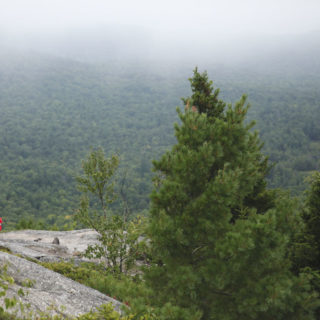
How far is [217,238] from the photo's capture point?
6406 millimetres

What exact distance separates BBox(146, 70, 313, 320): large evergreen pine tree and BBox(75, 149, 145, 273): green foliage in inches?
219

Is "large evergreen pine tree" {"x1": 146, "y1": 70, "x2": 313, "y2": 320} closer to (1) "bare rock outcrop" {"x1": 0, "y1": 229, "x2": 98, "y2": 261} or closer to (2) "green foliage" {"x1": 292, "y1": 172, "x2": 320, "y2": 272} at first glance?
(2) "green foliage" {"x1": 292, "y1": 172, "x2": 320, "y2": 272}

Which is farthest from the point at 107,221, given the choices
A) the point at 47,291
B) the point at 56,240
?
the point at 56,240

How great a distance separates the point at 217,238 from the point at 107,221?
23.8 feet

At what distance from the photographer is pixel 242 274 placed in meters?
6.11

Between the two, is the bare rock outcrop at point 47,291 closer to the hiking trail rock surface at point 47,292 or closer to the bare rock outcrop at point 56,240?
the hiking trail rock surface at point 47,292

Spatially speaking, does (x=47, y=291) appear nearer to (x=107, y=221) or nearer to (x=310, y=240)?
(x=107, y=221)

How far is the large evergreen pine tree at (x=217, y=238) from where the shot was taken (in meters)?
5.73

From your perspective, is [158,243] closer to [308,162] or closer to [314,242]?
[314,242]

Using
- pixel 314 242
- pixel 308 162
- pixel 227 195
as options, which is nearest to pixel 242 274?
pixel 227 195

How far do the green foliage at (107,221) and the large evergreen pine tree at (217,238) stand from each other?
5559 millimetres

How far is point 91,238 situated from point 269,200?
16.0 meters

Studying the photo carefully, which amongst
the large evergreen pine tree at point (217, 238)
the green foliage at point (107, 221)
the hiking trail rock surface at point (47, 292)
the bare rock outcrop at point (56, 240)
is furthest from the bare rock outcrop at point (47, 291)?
the bare rock outcrop at point (56, 240)

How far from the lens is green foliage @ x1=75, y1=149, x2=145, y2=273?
41.2 ft
